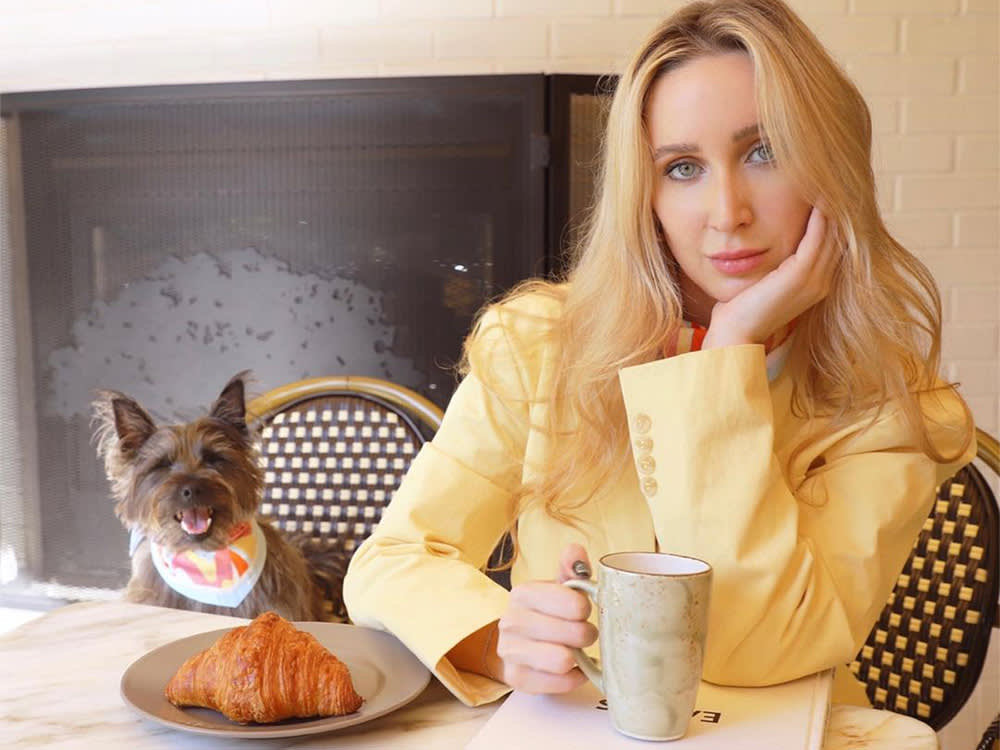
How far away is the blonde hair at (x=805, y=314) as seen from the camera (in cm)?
98

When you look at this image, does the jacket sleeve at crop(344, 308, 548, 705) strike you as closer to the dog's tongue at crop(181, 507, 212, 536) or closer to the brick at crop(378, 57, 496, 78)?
the dog's tongue at crop(181, 507, 212, 536)

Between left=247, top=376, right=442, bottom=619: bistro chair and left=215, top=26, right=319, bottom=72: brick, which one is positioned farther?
left=215, top=26, right=319, bottom=72: brick

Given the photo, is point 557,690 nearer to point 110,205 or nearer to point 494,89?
point 494,89

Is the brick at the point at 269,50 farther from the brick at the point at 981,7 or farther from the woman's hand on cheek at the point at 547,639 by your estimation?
the woman's hand on cheek at the point at 547,639

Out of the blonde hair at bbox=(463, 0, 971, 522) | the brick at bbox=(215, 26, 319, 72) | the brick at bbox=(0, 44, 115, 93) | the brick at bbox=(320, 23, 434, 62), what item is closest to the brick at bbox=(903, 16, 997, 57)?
the brick at bbox=(320, 23, 434, 62)

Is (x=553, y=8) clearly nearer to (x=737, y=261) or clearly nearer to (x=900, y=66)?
(x=900, y=66)

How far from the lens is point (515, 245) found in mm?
2541

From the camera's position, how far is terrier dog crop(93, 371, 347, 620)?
1.58 meters

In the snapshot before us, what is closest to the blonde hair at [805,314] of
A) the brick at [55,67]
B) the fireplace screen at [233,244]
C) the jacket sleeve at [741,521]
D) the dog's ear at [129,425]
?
the jacket sleeve at [741,521]

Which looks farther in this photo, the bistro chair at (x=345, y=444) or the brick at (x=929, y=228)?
the brick at (x=929, y=228)

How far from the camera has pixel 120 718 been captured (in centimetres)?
78

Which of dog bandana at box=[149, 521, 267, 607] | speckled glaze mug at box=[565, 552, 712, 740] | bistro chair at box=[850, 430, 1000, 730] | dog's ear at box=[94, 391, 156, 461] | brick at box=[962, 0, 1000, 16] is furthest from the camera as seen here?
brick at box=[962, 0, 1000, 16]

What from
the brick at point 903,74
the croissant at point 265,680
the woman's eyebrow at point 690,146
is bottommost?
the croissant at point 265,680

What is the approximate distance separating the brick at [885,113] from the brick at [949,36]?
132 mm
